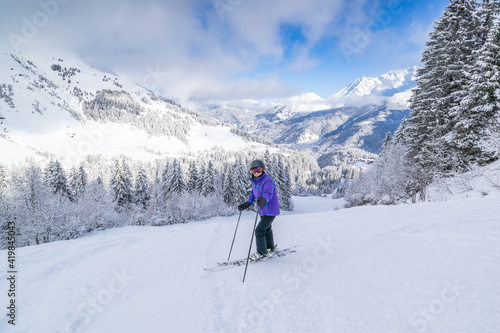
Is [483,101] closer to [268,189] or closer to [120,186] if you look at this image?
[268,189]

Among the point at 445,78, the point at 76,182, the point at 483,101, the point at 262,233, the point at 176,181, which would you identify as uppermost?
the point at 445,78

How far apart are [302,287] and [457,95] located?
22454 millimetres

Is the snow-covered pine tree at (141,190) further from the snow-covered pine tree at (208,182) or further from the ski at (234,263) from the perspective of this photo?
the ski at (234,263)

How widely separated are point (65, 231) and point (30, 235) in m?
3.39

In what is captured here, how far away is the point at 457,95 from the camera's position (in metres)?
17.3

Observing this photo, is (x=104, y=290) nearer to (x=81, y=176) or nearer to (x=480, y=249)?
(x=480, y=249)

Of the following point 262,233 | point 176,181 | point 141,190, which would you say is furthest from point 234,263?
point 141,190

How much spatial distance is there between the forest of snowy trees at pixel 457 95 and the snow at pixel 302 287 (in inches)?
479

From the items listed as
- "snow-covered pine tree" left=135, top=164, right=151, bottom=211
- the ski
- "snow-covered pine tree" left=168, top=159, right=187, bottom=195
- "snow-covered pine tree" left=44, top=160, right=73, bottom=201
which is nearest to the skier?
the ski

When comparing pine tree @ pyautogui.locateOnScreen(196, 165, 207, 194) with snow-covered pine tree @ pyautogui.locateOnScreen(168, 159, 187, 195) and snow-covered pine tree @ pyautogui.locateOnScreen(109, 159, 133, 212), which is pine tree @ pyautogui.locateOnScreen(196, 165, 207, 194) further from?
snow-covered pine tree @ pyautogui.locateOnScreen(109, 159, 133, 212)

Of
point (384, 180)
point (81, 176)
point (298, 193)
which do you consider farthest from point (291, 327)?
point (298, 193)

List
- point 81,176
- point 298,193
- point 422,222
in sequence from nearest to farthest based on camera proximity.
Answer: point 422,222 → point 81,176 → point 298,193

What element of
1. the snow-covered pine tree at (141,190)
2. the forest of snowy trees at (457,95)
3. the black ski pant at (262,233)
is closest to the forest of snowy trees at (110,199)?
the snow-covered pine tree at (141,190)

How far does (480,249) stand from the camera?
3.55 m
